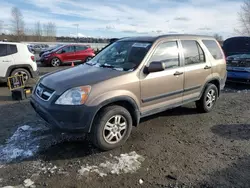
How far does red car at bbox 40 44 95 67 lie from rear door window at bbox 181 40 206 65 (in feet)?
39.6

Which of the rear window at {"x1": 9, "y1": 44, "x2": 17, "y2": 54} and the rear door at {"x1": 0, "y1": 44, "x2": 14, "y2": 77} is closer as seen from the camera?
the rear door at {"x1": 0, "y1": 44, "x2": 14, "y2": 77}

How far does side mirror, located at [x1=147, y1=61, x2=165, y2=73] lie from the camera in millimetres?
3841

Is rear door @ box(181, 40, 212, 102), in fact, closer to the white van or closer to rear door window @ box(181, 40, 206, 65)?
rear door window @ box(181, 40, 206, 65)

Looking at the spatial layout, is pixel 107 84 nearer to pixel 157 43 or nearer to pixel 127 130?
pixel 127 130

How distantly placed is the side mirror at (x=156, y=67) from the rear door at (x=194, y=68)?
1026 millimetres

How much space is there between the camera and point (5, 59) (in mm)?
8156

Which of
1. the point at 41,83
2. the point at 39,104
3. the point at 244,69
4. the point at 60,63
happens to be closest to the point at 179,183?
the point at 39,104

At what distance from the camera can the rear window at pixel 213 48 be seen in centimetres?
539

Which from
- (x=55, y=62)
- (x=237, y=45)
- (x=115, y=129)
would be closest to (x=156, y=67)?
(x=115, y=129)

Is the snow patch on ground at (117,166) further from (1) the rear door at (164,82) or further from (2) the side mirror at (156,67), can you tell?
(2) the side mirror at (156,67)

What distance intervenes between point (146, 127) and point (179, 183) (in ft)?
6.21

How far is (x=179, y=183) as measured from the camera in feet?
9.68

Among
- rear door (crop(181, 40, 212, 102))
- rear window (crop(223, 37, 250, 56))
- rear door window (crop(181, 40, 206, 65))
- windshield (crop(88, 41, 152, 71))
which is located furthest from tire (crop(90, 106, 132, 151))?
rear window (crop(223, 37, 250, 56))

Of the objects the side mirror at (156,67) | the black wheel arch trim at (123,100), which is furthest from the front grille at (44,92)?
the side mirror at (156,67)
